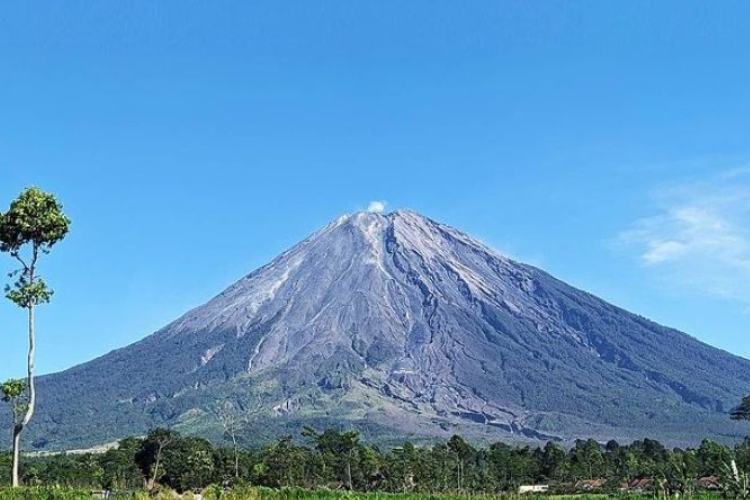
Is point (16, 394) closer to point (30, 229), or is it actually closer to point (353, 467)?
point (30, 229)

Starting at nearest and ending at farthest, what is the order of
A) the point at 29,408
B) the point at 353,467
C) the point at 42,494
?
the point at 42,494
the point at 29,408
the point at 353,467

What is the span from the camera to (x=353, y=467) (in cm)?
7056

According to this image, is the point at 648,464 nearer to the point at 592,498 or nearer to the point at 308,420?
the point at 592,498

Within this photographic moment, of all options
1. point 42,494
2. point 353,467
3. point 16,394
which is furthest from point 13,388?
point 353,467

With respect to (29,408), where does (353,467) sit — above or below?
below

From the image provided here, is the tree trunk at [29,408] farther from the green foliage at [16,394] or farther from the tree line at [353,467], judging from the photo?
the tree line at [353,467]

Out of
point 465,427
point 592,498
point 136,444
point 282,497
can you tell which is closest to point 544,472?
point 136,444

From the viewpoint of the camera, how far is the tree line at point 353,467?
65.9 m

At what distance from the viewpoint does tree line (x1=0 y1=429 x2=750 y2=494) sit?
6588 centimetres

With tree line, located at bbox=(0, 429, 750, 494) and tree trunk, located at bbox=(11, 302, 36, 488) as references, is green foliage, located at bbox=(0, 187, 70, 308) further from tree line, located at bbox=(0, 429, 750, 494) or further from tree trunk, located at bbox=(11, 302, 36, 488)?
tree line, located at bbox=(0, 429, 750, 494)

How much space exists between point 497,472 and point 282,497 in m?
52.8

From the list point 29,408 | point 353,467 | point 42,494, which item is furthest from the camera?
point 353,467

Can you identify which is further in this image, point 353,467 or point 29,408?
point 353,467

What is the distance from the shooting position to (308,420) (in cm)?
19788
